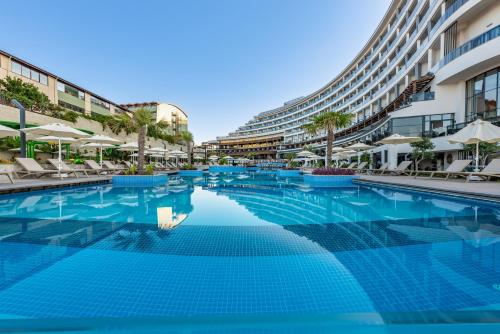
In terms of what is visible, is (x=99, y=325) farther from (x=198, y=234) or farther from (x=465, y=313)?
(x=465, y=313)

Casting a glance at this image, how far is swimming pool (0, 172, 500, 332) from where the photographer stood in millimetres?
2270

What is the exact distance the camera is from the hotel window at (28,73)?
2342cm

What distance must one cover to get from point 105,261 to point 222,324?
7.13 ft

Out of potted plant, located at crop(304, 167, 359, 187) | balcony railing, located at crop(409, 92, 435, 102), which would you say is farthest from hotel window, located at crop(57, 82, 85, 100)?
balcony railing, located at crop(409, 92, 435, 102)

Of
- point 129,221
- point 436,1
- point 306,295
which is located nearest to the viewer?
point 306,295

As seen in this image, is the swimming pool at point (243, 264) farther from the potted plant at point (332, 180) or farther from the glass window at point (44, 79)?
the glass window at point (44, 79)

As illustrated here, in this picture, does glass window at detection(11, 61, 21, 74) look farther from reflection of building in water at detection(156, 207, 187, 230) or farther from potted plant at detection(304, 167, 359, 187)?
potted plant at detection(304, 167, 359, 187)

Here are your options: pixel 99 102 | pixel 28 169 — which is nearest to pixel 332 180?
pixel 28 169

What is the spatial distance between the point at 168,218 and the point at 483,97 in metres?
20.7

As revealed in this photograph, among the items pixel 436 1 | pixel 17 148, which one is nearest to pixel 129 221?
pixel 17 148

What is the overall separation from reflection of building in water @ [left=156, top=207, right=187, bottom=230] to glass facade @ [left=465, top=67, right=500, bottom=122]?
62.3 ft

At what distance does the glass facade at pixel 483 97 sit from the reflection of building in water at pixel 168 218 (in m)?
19.0

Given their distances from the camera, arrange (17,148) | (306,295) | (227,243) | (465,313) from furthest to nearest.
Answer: (17,148)
(227,243)
(306,295)
(465,313)

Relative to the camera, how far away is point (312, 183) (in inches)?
562
